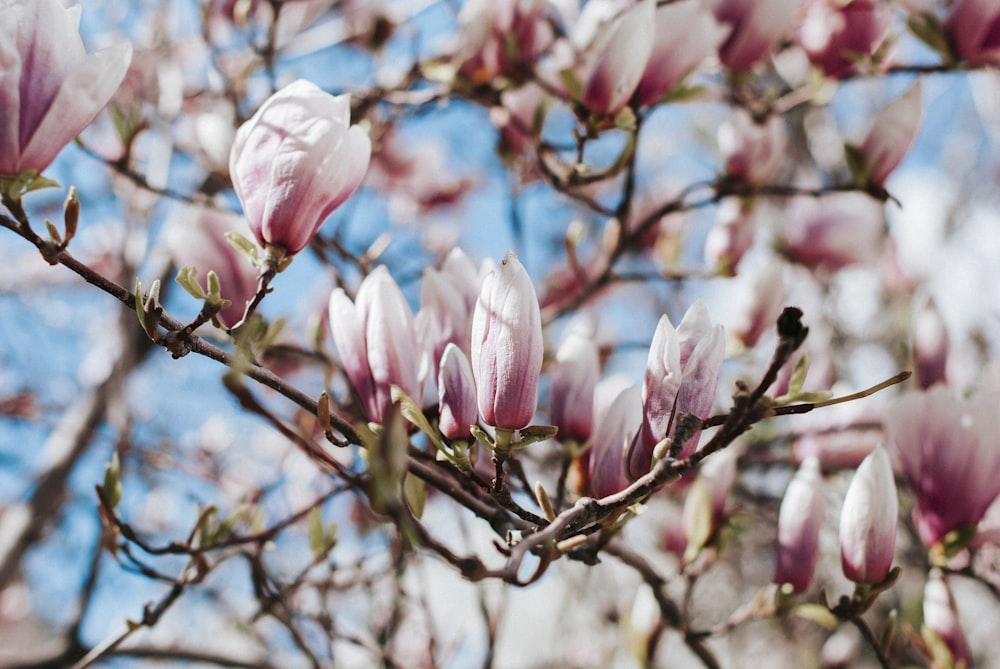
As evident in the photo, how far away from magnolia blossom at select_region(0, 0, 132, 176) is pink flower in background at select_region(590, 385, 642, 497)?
44cm

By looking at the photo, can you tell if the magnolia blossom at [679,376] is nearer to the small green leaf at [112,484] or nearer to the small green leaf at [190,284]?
the small green leaf at [190,284]

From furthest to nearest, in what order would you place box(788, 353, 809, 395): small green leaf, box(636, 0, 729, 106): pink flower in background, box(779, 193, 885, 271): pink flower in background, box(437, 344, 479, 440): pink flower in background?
box(779, 193, 885, 271): pink flower in background, box(636, 0, 729, 106): pink flower in background, box(437, 344, 479, 440): pink flower in background, box(788, 353, 809, 395): small green leaf

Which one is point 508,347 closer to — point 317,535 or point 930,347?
point 317,535

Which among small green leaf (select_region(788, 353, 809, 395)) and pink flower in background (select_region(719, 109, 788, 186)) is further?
pink flower in background (select_region(719, 109, 788, 186))

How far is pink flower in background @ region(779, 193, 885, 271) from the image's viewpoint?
122 cm

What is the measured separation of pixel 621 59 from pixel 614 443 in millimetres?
373

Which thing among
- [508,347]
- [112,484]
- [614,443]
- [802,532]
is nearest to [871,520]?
[802,532]

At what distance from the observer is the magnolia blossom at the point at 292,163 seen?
1.84 ft

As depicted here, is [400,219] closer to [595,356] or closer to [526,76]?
[526,76]

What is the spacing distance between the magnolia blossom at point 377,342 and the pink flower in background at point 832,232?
0.85 m

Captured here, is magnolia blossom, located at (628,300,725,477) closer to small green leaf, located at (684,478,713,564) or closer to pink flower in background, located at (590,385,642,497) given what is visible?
pink flower in background, located at (590,385,642,497)

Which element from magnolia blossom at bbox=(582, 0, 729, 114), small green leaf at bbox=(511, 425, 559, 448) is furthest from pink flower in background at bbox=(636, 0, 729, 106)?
small green leaf at bbox=(511, 425, 559, 448)

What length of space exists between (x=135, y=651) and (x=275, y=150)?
0.73 metres

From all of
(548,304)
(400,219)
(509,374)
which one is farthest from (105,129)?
(509,374)
